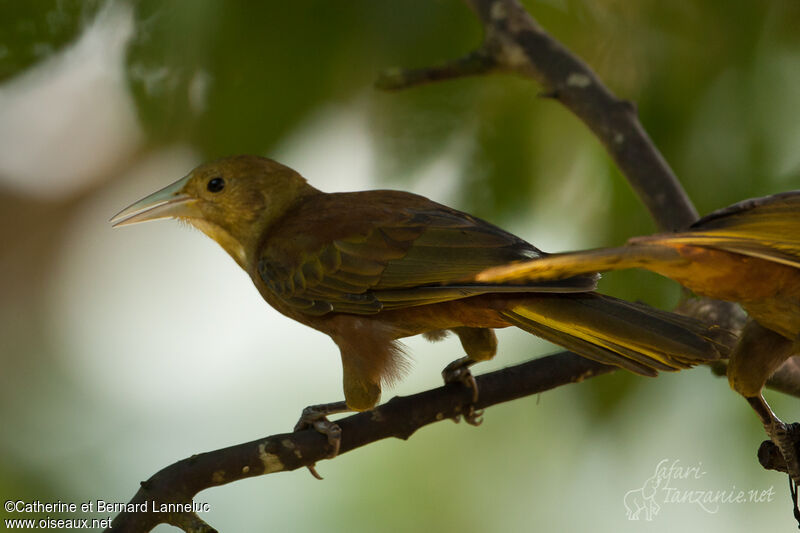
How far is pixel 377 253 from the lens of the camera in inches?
89.0

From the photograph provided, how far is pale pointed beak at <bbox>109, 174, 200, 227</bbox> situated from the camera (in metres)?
2.38

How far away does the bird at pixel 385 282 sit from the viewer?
186 centimetres

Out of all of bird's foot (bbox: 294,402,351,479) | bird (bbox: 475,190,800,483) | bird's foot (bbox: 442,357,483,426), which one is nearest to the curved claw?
bird's foot (bbox: 442,357,483,426)

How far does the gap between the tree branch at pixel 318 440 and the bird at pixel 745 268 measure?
1.24 feet

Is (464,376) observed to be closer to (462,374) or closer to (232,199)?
(462,374)

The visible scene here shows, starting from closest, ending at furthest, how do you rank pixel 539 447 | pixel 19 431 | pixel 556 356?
1. pixel 556 356
2. pixel 19 431
3. pixel 539 447

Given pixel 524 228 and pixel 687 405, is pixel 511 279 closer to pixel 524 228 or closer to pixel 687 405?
pixel 524 228

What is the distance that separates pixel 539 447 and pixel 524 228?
34.5 inches

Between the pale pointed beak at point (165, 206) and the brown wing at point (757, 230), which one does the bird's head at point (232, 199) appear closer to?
the pale pointed beak at point (165, 206)

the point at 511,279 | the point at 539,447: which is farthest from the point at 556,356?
the point at 539,447

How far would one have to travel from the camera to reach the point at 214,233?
8.57 feet

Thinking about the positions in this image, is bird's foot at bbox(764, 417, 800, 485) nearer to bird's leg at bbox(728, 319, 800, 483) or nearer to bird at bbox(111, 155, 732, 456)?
bird's leg at bbox(728, 319, 800, 483)

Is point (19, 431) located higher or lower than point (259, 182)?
lower

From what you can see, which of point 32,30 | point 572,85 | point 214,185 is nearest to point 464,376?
point 214,185
